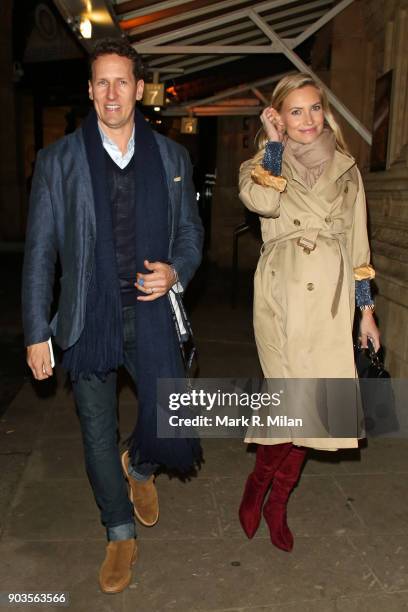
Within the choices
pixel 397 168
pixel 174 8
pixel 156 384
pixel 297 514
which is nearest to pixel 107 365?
pixel 156 384

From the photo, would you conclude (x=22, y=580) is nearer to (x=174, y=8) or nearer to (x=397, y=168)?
(x=397, y=168)

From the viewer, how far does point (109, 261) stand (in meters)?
2.66

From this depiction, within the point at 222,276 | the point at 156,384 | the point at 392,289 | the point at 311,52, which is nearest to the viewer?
the point at 156,384

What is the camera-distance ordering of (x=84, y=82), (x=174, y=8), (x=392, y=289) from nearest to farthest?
1. (x=392, y=289)
2. (x=174, y=8)
3. (x=84, y=82)

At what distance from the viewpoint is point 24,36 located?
2044 centimetres

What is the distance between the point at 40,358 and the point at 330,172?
1591 millimetres

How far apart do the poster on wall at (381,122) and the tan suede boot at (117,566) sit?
4.30m

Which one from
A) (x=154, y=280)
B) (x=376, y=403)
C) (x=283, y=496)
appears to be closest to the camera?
(x=154, y=280)

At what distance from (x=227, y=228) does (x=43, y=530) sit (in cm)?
1174

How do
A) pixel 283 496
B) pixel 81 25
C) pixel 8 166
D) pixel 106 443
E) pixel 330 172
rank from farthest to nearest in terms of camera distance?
pixel 8 166, pixel 81 25, pixel 283 496, pixel 330 172, pixel 106 443

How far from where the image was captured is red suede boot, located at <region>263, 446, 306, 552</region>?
3109 millimetres

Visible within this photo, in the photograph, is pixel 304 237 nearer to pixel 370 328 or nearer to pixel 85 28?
pixel 370 328

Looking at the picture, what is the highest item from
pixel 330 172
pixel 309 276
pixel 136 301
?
pixel 330 172

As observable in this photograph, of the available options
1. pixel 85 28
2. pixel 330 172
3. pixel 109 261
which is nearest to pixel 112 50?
pixel 109 261
